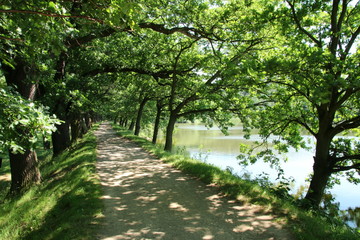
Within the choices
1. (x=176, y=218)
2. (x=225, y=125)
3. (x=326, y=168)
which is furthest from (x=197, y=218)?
(x=225, y=125)

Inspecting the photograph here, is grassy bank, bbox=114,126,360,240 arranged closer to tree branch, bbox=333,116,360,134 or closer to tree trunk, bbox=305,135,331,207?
tree trunk, bbox=305,135,331,207

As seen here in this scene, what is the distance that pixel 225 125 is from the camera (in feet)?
51.3

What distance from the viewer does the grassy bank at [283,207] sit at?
4213mm

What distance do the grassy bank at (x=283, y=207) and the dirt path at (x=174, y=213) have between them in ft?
0.94

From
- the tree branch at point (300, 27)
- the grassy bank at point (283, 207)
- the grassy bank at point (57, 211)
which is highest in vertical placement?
the tree branch at point (300, 27)

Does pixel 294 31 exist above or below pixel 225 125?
above

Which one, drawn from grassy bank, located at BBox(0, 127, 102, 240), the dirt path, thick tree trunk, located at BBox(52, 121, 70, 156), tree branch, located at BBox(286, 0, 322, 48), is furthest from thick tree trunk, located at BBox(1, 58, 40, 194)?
tree branch, located at BBox(286, 0, 322, 48)

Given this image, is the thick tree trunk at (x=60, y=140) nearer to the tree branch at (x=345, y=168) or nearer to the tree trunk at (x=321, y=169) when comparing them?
the tree trunk at (x=321, y=169)

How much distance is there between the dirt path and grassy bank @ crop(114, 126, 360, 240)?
29 centimetres

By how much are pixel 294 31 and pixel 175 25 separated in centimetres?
400

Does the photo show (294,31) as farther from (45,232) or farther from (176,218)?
(45,232)

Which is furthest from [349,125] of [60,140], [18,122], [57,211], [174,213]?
[60,140]

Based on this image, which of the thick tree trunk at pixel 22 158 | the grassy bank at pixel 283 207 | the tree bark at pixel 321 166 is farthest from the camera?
the tree bark at pixel 321 166

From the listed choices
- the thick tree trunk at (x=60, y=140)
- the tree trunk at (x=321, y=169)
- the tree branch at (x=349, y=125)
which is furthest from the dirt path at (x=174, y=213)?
the thick tree trunk at (x=60, y=140)
